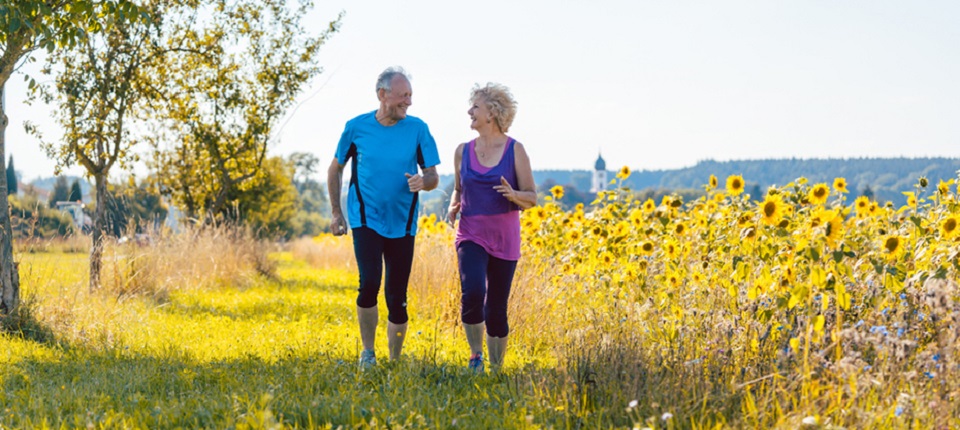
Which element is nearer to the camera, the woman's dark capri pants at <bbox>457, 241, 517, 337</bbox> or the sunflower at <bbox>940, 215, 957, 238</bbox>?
the sunflower at <bbox>940, 215, 957, 238</bbox>

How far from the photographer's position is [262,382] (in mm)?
4957

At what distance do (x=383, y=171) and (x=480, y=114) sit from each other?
2.21 ft

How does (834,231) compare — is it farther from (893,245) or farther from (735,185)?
(735,185)

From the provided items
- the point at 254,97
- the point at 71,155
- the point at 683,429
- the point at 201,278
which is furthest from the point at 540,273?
the point at 254,97

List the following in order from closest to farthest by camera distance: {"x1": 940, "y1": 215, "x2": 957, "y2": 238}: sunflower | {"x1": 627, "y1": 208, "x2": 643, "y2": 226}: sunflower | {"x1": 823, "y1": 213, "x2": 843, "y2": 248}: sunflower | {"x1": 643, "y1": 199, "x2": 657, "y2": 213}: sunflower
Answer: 1. {"x1": 823, "y1": 213, "x2": 843, "y2": 248}: sunflower
2. {"x1": 940, "y1": 215, "x2": 957, "y2": 238}: sunflower
3. {"x1": 627, "y1": 208, "x2": 643, "y2": 226}: sunflower
4. {"x1": 643, "y1": 199, "x2": 657, "y2": 213}: sunflower

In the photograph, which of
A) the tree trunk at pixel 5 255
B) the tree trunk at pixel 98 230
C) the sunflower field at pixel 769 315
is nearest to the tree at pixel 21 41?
the tree trunk at pixel 5 255

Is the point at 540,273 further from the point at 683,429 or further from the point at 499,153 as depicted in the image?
the point at 683,429

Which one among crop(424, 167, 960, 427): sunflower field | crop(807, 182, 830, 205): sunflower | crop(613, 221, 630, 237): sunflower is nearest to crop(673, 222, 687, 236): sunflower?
crop(424, 167, 960, 427): sunflower field

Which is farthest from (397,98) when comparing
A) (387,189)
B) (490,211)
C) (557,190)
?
(557,190)

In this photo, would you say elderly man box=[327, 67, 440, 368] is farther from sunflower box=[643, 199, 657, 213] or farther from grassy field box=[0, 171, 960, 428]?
sunflower box=[643, 199, 657, 213]

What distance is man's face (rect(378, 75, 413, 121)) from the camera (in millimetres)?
5527

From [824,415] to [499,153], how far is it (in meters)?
2.48

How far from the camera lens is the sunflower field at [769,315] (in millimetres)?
3729

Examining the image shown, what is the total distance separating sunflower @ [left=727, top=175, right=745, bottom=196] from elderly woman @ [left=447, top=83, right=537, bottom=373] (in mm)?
2095
